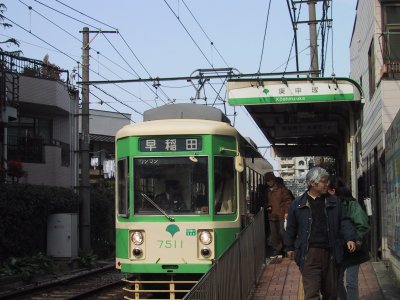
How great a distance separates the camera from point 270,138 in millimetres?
16984

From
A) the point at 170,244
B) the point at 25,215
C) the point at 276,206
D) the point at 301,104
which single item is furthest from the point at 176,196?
the point at 25,215

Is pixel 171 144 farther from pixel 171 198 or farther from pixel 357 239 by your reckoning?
pixel 357 239

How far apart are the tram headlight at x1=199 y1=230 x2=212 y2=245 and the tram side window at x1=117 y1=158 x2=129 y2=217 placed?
1.27m

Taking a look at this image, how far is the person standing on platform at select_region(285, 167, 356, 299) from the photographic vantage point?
645 cm

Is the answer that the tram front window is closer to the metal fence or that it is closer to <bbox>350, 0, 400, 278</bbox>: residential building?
the metal fence

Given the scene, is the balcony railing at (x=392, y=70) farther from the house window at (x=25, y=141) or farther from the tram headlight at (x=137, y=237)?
the house window at (x=25, y=141)

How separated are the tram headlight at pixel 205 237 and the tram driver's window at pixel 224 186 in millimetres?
387

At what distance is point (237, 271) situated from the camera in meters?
7.98

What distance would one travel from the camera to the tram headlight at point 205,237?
32.4 ft

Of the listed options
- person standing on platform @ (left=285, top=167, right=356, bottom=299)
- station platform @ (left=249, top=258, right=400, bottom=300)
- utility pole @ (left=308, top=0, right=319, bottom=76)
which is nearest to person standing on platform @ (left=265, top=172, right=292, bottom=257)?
station platform @ (left=249, top=258, right=400, bottom=300)

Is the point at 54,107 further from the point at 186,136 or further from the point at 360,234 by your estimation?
the point at 360,234

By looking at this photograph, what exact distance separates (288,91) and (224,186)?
6.43 ft

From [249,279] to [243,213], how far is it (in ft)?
5.61

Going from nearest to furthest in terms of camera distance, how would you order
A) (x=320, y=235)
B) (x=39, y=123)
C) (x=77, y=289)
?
(x=320, y=235) < (x=77, y=289) < (x=39, y=123)
